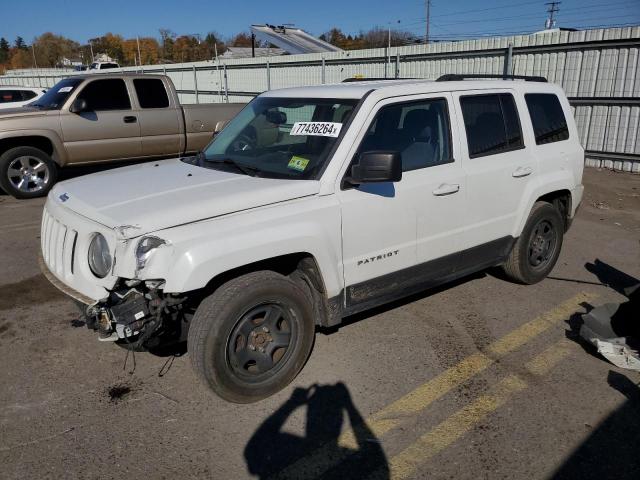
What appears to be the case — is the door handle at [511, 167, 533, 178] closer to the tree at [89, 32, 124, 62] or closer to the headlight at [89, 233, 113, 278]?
the headlight at [89, 233, 113, 278]

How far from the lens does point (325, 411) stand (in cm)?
324

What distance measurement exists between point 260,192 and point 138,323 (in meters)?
1.04

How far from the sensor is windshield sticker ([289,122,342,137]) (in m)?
3.60

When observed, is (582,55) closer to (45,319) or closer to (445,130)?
(445,130)

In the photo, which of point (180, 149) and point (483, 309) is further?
point (180, 149)

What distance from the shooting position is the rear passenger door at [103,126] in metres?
9.03

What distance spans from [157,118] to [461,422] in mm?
8380

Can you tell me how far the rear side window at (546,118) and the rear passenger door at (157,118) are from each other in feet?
22.9

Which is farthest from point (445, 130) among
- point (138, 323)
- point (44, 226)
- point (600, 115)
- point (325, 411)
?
point (600, 115)

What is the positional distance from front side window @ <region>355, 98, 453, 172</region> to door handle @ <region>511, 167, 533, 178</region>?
2.60 feet

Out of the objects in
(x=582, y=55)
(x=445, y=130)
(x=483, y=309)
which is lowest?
(x=483, y=309)

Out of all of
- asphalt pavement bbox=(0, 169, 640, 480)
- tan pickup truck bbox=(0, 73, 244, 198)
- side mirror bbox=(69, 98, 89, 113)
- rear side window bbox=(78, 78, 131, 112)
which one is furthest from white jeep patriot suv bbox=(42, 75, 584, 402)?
rear side window bbox=(78, 78, 131, 112)

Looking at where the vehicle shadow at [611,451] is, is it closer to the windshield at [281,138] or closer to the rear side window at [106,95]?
the windshield at [281,138]

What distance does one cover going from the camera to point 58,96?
30.2 ft
